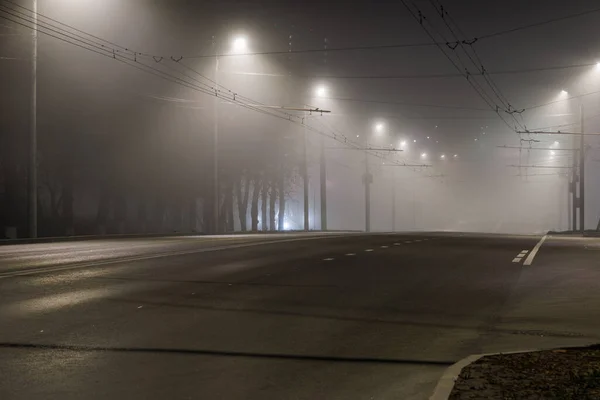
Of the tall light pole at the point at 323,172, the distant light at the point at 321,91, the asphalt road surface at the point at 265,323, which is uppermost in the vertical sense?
the distant light at the point at 321,91

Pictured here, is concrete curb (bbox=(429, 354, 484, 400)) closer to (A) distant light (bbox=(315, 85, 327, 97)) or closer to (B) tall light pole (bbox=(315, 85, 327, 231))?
(A) distant light (bbox=(315, 85, 327, 97))

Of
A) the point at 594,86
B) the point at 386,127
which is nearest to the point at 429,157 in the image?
the point at 386,127

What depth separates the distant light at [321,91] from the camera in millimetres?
55500

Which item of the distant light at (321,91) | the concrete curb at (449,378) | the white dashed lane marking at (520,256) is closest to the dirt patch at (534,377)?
the concrete curb at (449,378)

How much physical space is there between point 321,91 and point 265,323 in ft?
152

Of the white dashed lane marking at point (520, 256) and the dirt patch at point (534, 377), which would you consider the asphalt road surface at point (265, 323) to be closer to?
the dirt patch at point (534, 377)

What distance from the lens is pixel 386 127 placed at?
3039 inches

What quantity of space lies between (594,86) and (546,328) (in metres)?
42.5

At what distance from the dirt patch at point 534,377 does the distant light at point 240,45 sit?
1328 inches

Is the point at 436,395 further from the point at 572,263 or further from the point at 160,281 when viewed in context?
the point at 572,263

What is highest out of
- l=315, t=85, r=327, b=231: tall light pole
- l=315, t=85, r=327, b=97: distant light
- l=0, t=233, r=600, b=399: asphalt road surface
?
l=315, t=85, r=327, b=97: distant light

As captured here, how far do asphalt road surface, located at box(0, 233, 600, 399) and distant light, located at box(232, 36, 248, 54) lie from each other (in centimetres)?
2243

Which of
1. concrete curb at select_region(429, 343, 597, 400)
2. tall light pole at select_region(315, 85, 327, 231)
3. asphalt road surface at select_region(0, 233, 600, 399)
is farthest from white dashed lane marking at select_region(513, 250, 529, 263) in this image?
tall light pole at select_region(315, 85, 327, 231)

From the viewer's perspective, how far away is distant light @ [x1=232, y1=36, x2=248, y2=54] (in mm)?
39844
